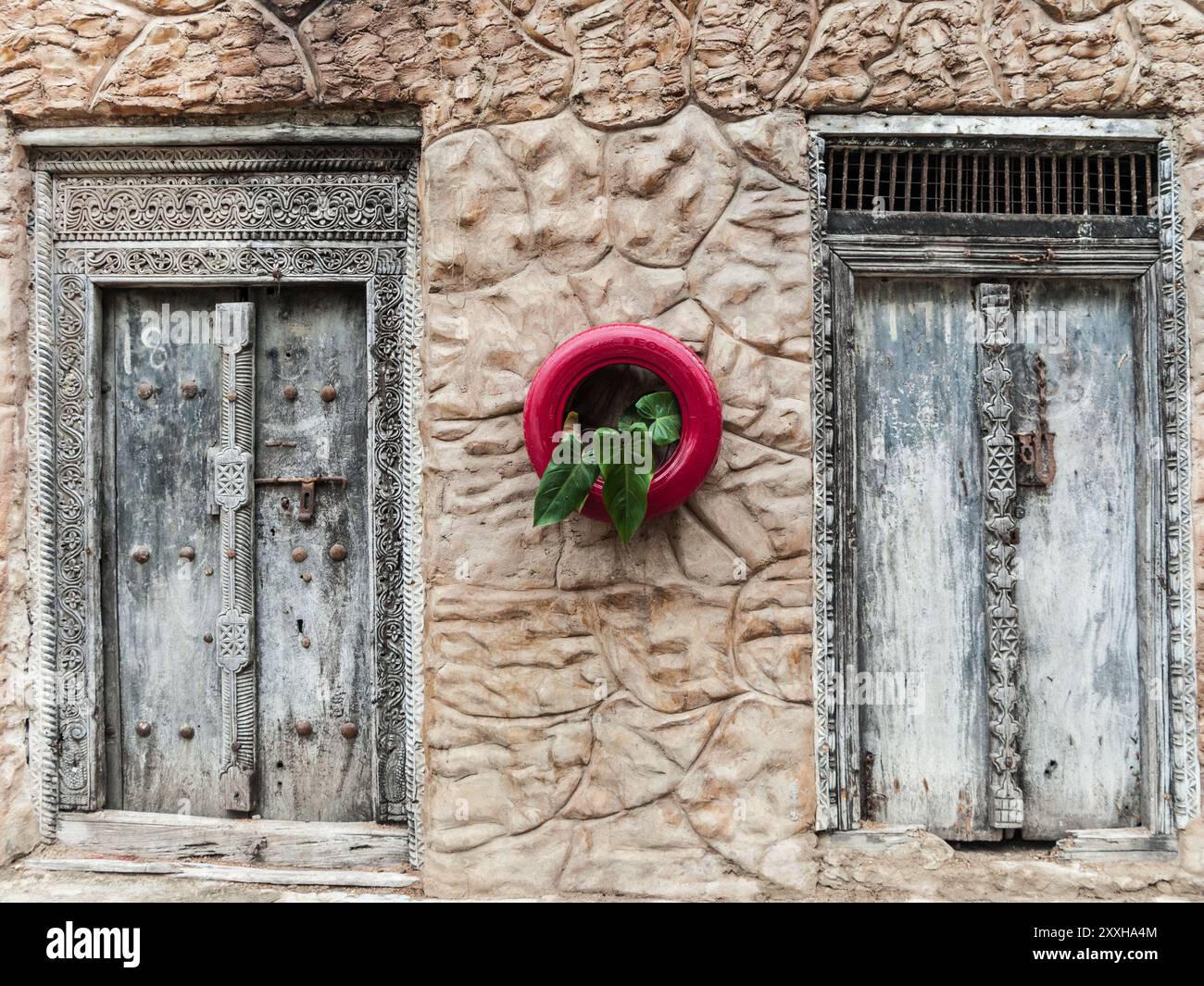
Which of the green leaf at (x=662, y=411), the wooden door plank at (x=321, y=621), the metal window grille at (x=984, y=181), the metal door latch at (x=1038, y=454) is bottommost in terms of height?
the wooden door plank at (x=321, y=621)

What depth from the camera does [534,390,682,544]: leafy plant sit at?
7.02 feet

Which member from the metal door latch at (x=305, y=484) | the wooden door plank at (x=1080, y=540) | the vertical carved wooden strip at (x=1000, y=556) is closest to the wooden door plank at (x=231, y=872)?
the metal door latch at (x=305, y=484)

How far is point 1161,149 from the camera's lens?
7.88 ft

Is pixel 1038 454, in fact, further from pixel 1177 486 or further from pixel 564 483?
Answer: pixel 564 483

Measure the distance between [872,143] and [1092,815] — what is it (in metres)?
2.07

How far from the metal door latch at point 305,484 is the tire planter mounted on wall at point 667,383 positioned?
75cm

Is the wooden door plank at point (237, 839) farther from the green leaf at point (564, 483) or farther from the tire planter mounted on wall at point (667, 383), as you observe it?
the tire planter mounted on wall at point (667, 383)

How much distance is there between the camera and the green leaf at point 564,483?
→ 2148mm

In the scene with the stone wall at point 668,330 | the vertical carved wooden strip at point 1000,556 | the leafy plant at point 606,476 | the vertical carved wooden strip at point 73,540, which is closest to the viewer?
Result: the leafy plant at point 606,476

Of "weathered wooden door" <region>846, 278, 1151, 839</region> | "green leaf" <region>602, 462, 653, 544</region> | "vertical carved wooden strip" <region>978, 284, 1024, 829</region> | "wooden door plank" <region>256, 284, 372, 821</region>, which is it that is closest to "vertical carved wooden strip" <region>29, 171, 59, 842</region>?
"wooden door plank" <region>256, 284, 372, 821</region>

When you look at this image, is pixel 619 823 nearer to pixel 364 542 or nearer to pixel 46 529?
pixel 364 542

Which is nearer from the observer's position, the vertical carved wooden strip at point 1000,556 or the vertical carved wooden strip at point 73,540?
the vertical carved wooden strip at point 1000,556

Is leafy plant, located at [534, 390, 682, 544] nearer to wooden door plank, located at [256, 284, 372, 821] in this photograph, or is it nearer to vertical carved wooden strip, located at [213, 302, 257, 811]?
wooden door plank, located at [256, 284, 372, 821]

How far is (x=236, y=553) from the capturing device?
8.45 ft
